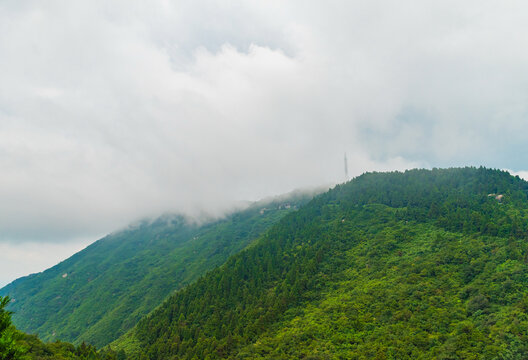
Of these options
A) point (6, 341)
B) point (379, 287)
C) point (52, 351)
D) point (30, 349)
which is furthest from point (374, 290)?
point (30, 349)

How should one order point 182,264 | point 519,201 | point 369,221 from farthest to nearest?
point 182,264
point 369,221
point 519,201

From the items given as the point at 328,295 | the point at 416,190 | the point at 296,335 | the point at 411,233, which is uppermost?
the point at 416,190

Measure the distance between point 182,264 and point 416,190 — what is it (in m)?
128

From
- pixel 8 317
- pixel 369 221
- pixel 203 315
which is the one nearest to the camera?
pixel 8 317

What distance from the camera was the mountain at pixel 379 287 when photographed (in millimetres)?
59812

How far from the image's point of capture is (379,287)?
79938 millimetres

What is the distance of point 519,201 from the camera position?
10694cm

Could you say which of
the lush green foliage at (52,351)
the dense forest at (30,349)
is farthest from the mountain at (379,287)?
the dense forest at (30,349)

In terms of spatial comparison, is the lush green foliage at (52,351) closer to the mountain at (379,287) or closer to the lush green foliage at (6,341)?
the mountain at (379,287)

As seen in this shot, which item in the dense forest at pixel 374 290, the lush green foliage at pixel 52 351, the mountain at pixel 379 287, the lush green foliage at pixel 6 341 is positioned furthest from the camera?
the lush green foliage at pixel 52 351

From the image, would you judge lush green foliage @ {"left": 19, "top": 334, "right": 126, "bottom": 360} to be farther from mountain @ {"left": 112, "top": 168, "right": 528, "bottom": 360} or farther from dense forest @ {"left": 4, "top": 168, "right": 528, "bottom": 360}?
mountain @ {"left": 112, "top": 168, "right": 528, "bottom": 360}

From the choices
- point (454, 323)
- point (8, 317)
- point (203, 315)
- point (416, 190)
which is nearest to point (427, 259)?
point (454, 323)

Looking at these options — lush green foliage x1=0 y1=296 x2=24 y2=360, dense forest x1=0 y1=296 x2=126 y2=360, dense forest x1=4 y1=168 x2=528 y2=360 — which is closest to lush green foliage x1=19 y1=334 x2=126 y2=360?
dense forest x1=0 y1=296 x2=126 y2=360

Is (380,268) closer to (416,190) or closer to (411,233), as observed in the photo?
(411,233)
